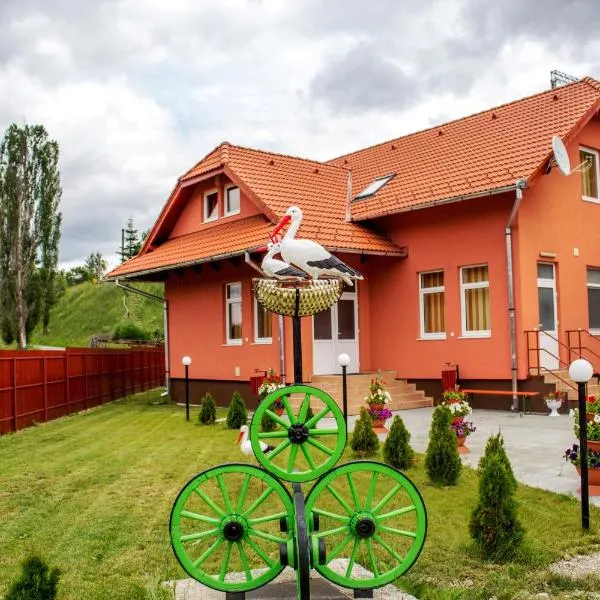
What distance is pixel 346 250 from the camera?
1405 cm

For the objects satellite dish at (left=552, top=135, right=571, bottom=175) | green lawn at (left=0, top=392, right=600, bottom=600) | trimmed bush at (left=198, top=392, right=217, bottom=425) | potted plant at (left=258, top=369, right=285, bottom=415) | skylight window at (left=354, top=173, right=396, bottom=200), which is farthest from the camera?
skylight window at (left=354, top=173, right=396, bottom=200)

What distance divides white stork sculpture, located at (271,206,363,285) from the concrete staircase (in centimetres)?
878

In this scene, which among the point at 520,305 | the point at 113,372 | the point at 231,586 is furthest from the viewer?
the point at 113,372

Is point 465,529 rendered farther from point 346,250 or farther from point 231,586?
point 346,250

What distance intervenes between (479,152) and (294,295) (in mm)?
11661

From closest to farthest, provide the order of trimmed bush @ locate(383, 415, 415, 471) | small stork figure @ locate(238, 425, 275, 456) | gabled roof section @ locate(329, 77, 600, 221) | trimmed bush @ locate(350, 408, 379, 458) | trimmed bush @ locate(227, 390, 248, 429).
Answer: small stork figure @ locate(238, 425, 275, 456) < trimmed bush @ locate(383, 415, 415, 471) < trimmed bush @ locate(350, 408, 379, 458) < trimmed bush @ locate(227, 390, 248, 429) < gabled roof section @ locate(329, 77, 600, 221)

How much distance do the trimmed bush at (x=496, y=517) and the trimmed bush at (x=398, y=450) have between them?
112 inches

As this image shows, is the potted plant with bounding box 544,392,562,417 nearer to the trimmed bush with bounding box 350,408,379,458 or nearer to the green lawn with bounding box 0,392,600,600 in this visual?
the trimmed bush with bounding box 350,408,379,458

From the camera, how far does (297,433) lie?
3902mm

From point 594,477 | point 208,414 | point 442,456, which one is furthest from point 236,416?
point 594,477

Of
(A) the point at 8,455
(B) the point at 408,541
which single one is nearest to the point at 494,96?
(A) the point at 8,455

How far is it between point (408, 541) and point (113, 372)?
16.5m

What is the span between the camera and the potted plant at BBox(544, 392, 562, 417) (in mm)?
12305

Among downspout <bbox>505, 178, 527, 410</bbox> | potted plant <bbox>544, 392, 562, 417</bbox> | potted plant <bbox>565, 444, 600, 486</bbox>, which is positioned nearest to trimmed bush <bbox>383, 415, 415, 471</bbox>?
potted plant <bbox>565, 444, 600, 486</bbox>
